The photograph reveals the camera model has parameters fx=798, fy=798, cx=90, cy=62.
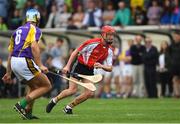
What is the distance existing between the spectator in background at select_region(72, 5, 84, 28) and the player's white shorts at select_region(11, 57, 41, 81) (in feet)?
46.2

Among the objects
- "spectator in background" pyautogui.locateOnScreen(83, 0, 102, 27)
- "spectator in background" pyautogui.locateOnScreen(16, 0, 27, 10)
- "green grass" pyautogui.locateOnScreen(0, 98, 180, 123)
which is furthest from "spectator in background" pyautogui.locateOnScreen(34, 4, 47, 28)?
"green grass" pyautogui.locateOnScreen(0, 98, 180, 123)

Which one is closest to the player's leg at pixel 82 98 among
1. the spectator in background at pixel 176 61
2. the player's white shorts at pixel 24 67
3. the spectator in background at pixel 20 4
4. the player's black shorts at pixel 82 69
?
the player's black shorts at pixel 82 69

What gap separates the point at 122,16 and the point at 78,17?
1.79 metres

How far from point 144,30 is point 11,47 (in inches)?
525

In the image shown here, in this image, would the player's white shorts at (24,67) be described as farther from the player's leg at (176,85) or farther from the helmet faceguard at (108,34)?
the player's leg at (176,85)

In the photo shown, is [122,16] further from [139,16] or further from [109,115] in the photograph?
[109,115]

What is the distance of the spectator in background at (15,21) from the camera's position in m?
29.6

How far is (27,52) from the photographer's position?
15156 millimetres

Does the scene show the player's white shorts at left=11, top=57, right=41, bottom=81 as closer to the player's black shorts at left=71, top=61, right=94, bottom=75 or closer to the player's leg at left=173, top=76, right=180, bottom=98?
the player's black shorts at left=71, top=61, right=94, bottom=75

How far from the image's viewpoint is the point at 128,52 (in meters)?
27.6

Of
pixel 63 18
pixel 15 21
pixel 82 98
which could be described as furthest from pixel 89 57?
pixel 15 21

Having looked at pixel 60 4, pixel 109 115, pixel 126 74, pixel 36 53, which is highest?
pixel 36 53

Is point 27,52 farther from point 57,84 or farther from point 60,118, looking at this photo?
point 57,84

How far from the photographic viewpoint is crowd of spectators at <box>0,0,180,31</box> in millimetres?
28031
